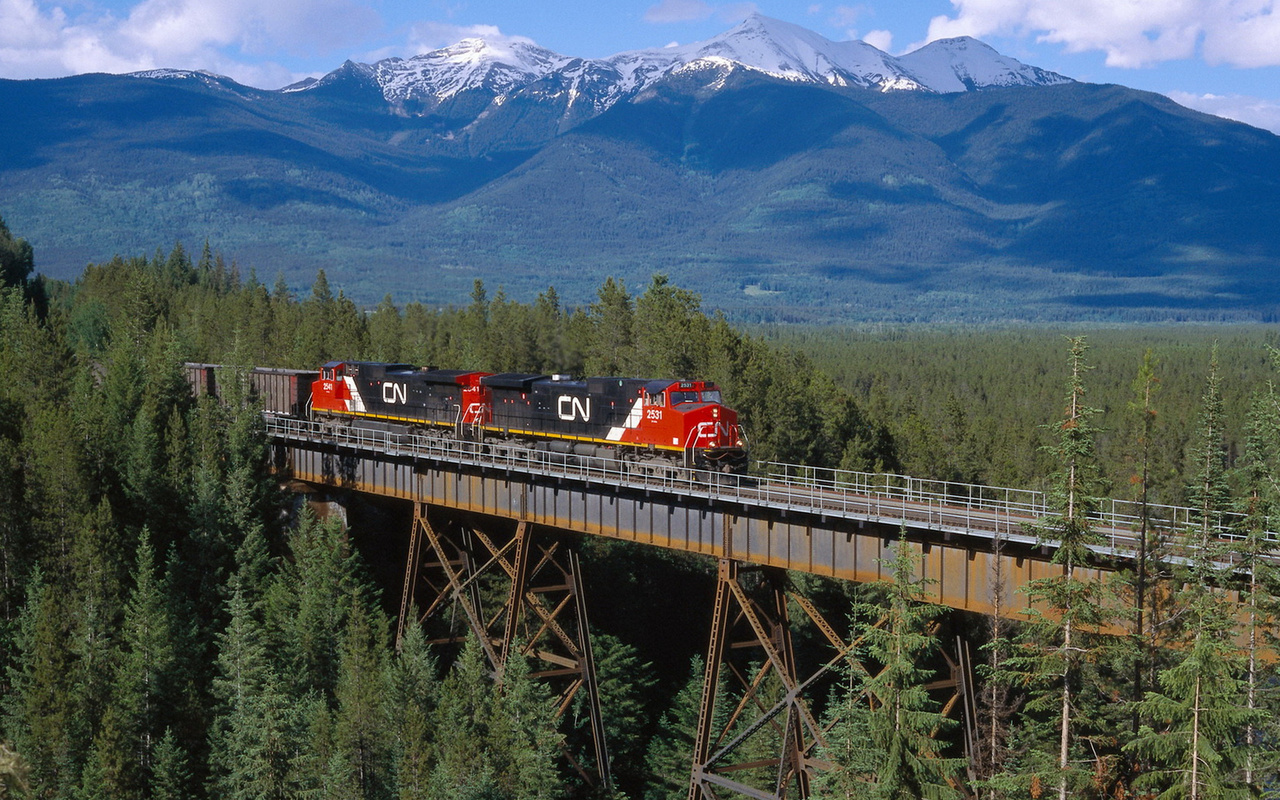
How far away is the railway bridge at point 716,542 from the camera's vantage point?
1336 inches

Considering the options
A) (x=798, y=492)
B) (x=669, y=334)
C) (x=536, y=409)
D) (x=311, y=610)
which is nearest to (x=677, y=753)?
(x=798, y=492)

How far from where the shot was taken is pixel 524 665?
Result: 1620 inches

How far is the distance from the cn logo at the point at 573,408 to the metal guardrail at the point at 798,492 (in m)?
1.90

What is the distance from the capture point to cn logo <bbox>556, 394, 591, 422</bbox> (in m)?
48.7

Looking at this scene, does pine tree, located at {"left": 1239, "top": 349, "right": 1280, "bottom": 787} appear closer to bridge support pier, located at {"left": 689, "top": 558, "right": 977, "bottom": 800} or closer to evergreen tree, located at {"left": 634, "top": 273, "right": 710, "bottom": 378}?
bridge support pier, located at {"left": 689, "top": 558, "right": 977, "bottom": 800}

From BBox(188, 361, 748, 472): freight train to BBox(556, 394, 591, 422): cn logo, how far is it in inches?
1.7

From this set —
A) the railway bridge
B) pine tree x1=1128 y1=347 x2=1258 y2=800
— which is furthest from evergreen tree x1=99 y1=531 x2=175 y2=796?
pine tree x1=1128 y1=347 x2=1258 y2=800

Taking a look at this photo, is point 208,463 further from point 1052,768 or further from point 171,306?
point 171,306

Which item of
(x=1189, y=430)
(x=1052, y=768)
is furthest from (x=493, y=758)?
(x=1189, y=430)

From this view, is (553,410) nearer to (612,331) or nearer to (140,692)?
(140,692)

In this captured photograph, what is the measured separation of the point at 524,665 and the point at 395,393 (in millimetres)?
23153

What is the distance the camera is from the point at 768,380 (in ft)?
250

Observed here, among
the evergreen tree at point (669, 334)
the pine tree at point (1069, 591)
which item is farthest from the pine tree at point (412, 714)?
the evergreen tree at point (669, 334)

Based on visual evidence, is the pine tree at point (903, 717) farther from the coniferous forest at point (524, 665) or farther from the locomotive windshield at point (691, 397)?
the locomotive windshield at point (691, 397)
